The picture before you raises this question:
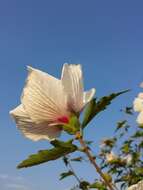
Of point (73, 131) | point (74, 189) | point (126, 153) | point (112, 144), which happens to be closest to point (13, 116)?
point (73, 131)

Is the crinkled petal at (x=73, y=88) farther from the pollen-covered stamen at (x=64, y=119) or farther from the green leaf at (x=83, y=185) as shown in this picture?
the green leaf at (x=83, y=185)

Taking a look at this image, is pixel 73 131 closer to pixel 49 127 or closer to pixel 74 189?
pixel 49 127

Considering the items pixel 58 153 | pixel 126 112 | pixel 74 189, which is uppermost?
pixel 126 112

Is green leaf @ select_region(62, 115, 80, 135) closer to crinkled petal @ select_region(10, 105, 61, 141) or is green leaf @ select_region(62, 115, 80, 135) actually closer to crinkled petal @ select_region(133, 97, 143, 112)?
crinkled petal @ select_region(10, 105, 61, 141)

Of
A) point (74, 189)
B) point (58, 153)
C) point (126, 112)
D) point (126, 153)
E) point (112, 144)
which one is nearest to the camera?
point (58, 153)

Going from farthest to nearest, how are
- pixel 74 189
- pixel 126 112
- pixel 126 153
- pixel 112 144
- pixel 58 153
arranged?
pixel 126 112 < pixel 112 144 < pixel 126 153 < pixel 74 189 < pixel 58 153

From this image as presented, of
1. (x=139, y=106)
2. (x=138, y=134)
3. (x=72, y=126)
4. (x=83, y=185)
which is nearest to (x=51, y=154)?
(x=72, y=126)
